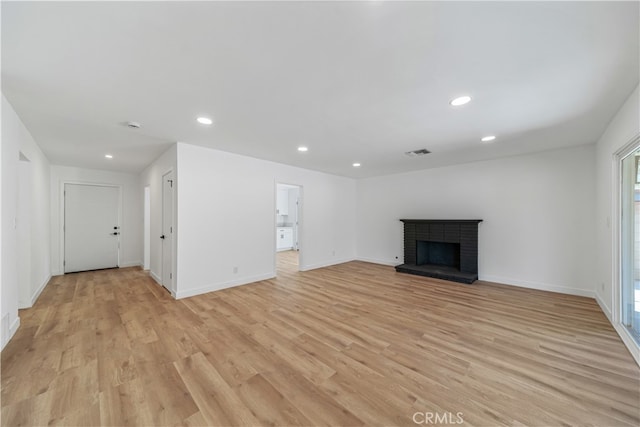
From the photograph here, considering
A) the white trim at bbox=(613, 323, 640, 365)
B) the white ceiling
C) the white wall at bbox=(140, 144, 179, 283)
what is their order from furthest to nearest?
the white wall at bbox=(140, 144, 179, 283) → the white trim at bbox=(613, 323, 640, 365) → the white ceiling

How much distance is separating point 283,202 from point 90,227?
5838 millimetres

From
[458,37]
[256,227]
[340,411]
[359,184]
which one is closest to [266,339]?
[340,411]

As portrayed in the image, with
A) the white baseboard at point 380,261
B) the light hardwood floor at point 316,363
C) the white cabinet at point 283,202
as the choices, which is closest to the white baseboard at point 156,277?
the light hardwood floor at point 316,363

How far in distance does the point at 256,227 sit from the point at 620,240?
5.10m

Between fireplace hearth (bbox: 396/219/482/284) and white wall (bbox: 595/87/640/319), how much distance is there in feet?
5.33

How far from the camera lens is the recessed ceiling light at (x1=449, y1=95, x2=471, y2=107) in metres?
2.26

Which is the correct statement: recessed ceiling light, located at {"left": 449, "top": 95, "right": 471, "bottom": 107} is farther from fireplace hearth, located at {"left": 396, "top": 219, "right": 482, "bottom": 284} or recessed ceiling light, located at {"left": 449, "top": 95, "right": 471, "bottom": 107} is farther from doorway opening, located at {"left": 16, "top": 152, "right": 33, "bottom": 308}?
doorway opening, located at {"left": 16, "top": 152, "right": 33, "bottom": 308}

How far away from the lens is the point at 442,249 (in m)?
5.66

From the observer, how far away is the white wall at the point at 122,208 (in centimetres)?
534

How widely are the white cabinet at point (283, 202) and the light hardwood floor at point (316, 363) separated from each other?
20.5 feet

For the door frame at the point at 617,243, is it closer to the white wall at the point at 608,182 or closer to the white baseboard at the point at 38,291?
the white wall at the point at 608,182

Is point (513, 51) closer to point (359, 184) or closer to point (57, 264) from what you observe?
point (359, 184)

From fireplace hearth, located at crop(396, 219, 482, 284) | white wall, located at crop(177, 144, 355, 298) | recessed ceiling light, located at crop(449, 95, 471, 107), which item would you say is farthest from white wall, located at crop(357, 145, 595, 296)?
recessed ceiling light, located at crop(449, 95, 471, 107)

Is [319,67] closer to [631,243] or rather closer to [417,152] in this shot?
[417,152]
